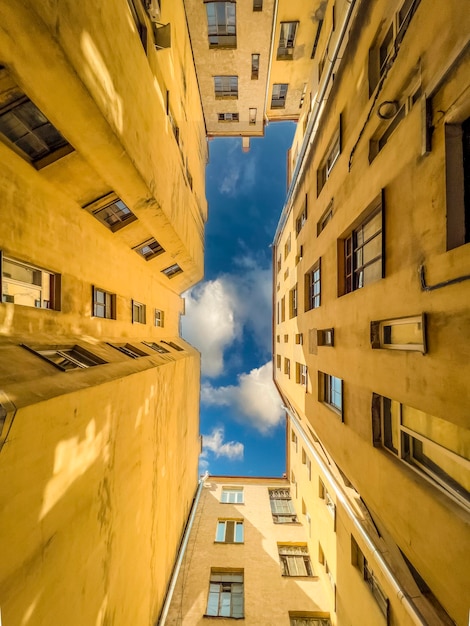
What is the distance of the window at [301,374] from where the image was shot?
14.3 metres

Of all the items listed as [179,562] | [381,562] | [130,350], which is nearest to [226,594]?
[179,562]

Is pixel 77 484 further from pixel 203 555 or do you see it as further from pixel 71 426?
pixel 203 555

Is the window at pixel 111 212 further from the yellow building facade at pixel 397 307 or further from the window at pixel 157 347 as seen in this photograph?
the yellow building facade at pixel 397 307

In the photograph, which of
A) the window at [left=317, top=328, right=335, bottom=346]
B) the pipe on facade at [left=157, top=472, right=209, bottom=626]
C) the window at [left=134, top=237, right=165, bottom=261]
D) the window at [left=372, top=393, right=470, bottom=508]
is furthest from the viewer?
the window at [left=134, top=237, right=165, bottom=261]

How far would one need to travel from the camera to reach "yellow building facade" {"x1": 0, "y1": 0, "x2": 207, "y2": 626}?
14.4 feet

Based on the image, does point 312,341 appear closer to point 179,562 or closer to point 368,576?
point 368,576

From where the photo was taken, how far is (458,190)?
4.36 metres

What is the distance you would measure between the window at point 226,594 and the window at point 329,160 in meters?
19.4

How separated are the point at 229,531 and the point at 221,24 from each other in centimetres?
3129

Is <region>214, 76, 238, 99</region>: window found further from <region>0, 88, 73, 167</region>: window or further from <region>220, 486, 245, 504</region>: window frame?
<region>220, 486, 245, 504</region>: window frame

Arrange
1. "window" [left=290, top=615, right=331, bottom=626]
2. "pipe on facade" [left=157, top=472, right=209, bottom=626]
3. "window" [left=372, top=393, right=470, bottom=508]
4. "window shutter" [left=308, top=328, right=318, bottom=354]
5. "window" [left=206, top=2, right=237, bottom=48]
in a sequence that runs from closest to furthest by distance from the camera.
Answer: "window" [left=372, top=393, right=470, bottom=508] → "window shutter" [left=308, top=328, right=318, bottom=354] → "pipe on facade" [left=157, top=472, right=209, bottom=626] → "window" [left=290, top=615, right=331, bottom=626] → "window" [left=206, top=2, right=237, bottom=48]

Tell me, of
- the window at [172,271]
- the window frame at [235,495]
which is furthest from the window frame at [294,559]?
the window at [172,271]

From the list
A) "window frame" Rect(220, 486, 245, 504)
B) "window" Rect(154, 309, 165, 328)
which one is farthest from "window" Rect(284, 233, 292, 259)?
"window frame" Rect(220, 486, 245, 504)

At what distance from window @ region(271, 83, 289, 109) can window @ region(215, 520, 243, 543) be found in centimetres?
3050
